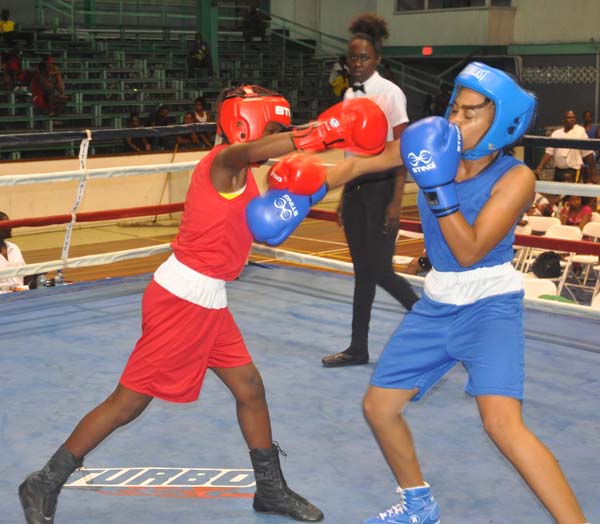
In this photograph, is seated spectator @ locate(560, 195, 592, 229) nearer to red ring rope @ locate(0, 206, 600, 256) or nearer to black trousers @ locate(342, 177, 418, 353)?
red ring rope @ locate(0, 206, 600, 256)

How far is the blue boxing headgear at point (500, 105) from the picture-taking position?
210 cm

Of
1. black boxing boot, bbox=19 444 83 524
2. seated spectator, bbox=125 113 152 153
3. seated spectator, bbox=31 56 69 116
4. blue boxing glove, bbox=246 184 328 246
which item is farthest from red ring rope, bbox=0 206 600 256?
seated spectator, bbox=31 56 69 116

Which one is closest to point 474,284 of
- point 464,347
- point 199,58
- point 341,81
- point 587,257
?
point 464,347

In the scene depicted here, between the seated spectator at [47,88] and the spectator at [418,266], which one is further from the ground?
the seated spectator at [47,88]

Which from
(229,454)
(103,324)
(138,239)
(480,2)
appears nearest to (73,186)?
(138,239)

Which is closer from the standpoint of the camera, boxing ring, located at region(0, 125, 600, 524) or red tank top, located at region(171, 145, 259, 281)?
red tank top, located at region(171, 145, 259, 281)

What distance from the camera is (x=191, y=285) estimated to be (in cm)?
241

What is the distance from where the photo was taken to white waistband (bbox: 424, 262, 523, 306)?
7.22 ft

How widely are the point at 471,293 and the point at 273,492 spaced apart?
0.76m

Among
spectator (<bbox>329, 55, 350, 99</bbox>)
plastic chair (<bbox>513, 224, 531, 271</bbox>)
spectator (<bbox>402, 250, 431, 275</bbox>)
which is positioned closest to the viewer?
spectator (<bbox>402, 250, 431, 275</bbox>)

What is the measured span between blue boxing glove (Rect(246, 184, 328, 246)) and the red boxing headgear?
197 mm

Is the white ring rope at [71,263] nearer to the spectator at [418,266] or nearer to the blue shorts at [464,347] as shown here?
the spectator at [418,266]

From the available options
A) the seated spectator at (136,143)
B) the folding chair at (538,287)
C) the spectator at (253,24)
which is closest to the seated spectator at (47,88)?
the seated spectator at (136,143)

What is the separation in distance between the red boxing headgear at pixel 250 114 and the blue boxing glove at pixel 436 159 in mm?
401
